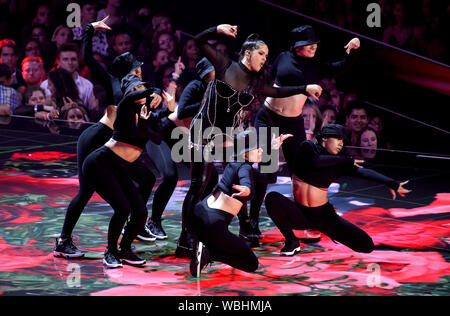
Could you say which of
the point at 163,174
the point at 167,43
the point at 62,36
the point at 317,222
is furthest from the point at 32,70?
the point at 317,222

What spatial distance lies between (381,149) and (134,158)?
4.43m

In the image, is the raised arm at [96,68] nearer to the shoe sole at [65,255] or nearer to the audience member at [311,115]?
the shoe sole at [65,255]

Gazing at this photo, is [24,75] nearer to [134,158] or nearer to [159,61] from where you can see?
[159,61]

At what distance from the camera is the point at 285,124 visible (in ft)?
19.1

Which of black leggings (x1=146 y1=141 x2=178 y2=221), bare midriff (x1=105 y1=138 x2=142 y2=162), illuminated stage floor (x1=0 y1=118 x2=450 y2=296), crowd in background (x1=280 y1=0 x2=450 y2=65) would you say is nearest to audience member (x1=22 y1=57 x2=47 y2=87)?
illuminated stage floor (x1=0 y1=118 x2=450 y2=296)

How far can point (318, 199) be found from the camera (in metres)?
5.40

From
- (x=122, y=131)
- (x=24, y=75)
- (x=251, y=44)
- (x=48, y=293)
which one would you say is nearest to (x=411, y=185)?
(x=251, y=44)

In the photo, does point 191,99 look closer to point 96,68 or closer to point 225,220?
point 96,68

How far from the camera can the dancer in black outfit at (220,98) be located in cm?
508

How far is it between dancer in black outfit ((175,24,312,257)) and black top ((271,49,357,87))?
651 millimetres

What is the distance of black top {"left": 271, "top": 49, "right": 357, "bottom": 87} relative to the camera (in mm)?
5793

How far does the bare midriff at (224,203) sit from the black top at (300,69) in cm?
132

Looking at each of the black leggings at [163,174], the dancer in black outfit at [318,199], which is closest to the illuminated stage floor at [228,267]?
the dancer in black outfit at [318,199]

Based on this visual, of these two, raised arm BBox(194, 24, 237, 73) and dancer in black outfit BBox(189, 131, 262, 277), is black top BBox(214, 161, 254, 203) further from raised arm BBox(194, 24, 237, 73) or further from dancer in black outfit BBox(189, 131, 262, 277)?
raised arm BBox(194, 24, 237, 73)
